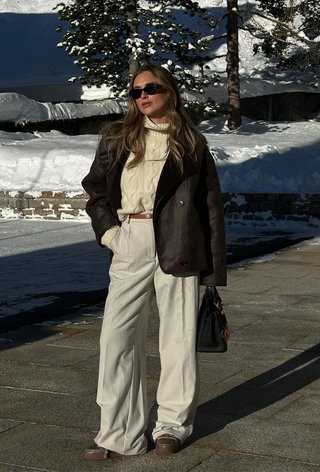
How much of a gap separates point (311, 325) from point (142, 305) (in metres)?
3.34

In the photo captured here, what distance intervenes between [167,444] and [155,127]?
4.69 ft

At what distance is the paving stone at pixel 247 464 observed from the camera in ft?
14.1

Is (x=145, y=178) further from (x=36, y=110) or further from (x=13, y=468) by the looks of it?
(x=36, y=110)

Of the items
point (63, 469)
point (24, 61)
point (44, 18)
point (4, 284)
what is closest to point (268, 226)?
point (4, 284)

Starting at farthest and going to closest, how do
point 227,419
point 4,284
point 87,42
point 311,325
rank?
1. point 87,42
2. point 4,284
3. point 311,325
4. point 227,419

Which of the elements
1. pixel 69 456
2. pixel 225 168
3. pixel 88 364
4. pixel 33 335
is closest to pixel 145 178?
pixel 69 456

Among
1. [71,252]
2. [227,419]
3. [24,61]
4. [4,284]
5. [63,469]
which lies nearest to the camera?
[63,469]

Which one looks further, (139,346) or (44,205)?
(44,205)

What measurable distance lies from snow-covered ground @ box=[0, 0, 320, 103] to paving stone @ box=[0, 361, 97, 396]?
84.3 feet

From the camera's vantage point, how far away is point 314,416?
5141mm

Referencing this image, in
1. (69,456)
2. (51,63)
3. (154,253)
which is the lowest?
(69,456)

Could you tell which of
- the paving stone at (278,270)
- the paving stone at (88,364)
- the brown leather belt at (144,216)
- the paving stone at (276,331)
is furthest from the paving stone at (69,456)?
the paving stone at (278,270)

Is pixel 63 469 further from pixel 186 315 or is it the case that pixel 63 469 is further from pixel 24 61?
pixel 24 61

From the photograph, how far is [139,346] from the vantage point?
14.8 feet
